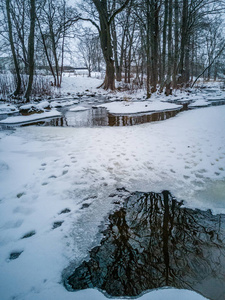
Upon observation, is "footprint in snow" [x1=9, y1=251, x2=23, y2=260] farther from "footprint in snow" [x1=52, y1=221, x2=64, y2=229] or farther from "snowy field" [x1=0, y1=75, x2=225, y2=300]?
"footprint in snow" [x1=52, y1=221, x2=64, y2=229]

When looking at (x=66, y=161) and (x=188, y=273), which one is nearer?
(x=188, y=273)

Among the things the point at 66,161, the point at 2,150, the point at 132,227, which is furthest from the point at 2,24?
the point at 132,227

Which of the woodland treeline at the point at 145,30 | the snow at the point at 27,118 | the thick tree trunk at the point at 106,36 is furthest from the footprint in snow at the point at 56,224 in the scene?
the thick tree trunk at the point at 106,36

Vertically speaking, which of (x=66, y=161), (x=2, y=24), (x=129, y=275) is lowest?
(x=129, y=275)

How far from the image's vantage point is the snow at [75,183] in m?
1.24

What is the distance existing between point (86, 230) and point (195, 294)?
96 cm

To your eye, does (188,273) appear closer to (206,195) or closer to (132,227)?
(132,227)

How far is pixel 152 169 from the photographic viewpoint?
2.70 metres

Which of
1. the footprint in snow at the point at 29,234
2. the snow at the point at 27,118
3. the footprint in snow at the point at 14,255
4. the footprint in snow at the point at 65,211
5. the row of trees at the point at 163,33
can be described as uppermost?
the row of trees at the point at 163,33

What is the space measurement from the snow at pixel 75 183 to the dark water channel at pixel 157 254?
0.31ft

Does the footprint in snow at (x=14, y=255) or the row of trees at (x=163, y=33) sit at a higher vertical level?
the row of trees at (x=163, y=33)

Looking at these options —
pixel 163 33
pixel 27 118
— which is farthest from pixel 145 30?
pixel 27 118

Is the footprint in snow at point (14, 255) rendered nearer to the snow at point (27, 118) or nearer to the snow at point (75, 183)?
the snow at point (75, 183)

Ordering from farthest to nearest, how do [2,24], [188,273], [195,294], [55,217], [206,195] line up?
[2,24] < [206,195] < [55,217] < [188,273] < [195,294]
